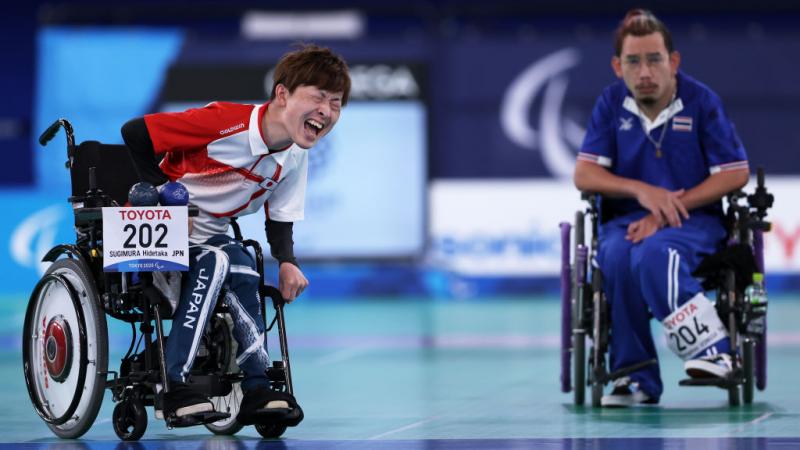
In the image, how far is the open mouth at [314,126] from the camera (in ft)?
15.4

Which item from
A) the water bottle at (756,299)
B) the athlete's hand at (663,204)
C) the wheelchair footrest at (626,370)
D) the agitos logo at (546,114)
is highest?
the agitos logo at (546,114)

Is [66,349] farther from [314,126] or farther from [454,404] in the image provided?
[454,404]

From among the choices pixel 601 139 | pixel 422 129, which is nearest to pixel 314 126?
pixel 601 139

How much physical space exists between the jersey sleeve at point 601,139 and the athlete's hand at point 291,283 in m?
1.63

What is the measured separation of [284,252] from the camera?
496cm

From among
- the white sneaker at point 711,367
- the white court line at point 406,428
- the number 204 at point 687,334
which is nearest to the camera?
the white court line at point 406,428

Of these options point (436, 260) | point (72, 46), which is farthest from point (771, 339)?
point (72, 46)

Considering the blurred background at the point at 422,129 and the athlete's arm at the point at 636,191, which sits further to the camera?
the blurred background at the point at 422,129

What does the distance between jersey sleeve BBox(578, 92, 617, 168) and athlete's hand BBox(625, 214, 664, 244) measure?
32cm

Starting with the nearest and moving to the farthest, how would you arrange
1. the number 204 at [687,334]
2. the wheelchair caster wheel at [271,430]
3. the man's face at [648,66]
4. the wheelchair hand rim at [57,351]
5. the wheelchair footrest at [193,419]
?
1. the wheelchair footrest at [193,419]
2. the wheelchair hand rim at [57,351]
3. the wheelchair caster wheel at [271,430]
4. the number 204 at [687,334]
5. the man's face at [648,66]

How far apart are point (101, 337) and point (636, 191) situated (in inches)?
88.3

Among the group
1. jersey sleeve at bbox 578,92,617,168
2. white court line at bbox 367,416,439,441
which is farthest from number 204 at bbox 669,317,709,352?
white court line at bbox 367,416,439,441

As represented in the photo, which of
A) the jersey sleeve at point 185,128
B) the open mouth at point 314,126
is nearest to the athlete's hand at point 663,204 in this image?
the open mouth at point 314,126

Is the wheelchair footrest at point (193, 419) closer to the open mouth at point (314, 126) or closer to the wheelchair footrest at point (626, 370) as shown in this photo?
the open mouth at point (314, 126)
